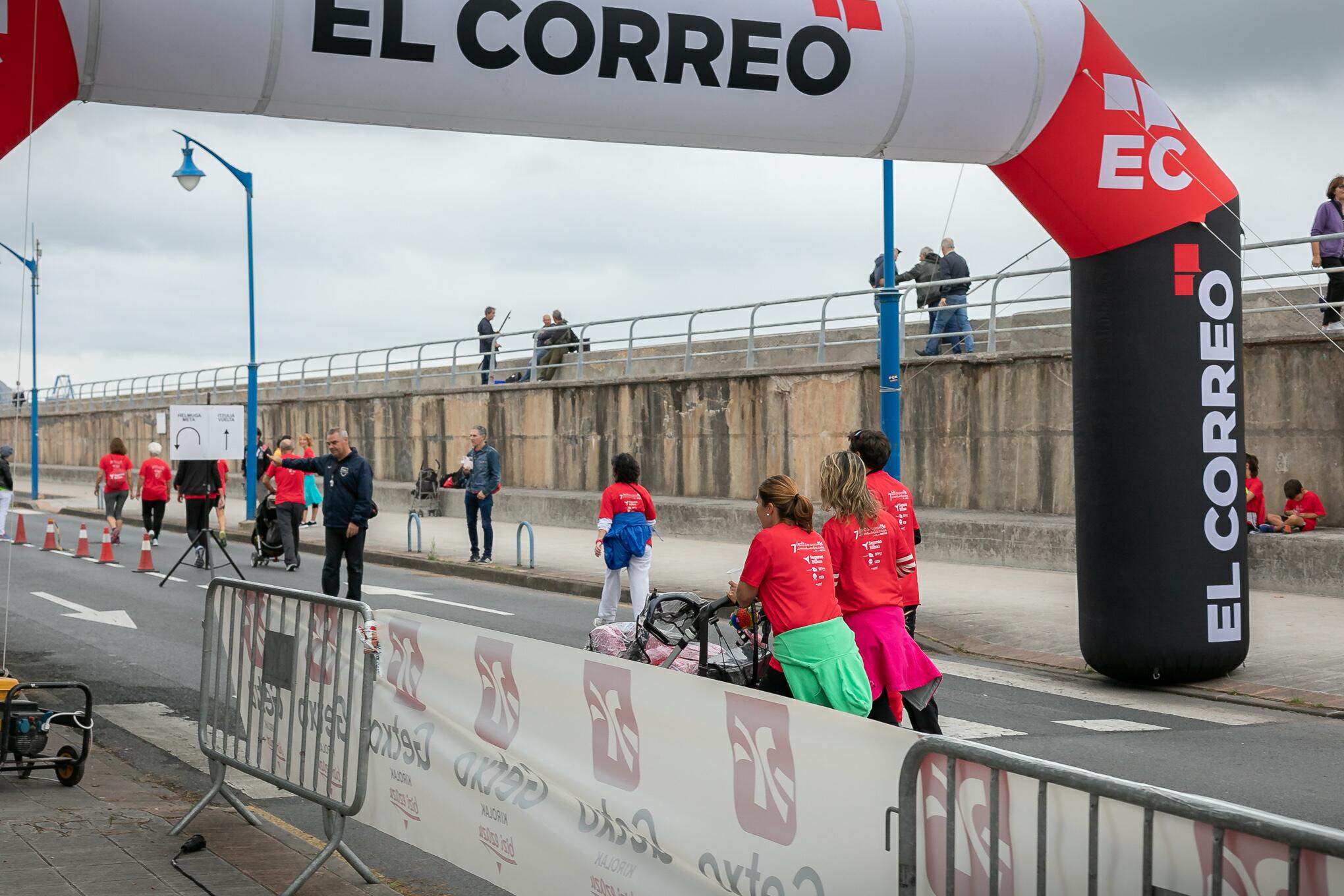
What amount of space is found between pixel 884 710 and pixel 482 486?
1295 cm

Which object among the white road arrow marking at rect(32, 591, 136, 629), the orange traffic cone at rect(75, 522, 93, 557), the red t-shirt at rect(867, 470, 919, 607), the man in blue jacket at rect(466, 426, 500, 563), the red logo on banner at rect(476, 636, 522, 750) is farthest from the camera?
the orange traffic cone at rect(75, 522, 93, 557)

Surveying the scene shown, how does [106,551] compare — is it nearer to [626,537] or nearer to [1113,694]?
[626,537]

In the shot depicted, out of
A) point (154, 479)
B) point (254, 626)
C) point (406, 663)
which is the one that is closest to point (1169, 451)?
point (406, 663)

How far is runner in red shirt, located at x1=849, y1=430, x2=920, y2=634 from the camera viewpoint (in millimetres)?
7273

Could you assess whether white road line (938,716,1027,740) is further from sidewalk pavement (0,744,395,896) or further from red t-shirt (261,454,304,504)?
red t-shirt (261,454,304,504)

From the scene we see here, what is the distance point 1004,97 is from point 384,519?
850 inches

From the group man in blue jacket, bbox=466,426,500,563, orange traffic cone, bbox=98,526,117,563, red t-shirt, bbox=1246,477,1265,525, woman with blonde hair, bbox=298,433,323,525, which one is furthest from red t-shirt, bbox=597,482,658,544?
woman with blonde hair, bbox=298,433,323,525

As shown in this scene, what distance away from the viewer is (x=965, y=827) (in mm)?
3293

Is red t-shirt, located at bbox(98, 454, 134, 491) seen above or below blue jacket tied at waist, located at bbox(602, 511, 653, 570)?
above

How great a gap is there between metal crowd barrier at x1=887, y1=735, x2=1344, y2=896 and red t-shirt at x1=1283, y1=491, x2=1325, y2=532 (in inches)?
494

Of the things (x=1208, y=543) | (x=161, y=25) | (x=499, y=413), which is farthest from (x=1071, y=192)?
(x=499, y=413)

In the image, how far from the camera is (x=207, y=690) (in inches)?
241

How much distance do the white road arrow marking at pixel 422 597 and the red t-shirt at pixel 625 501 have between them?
8.61 ft

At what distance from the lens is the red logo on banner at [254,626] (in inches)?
229
